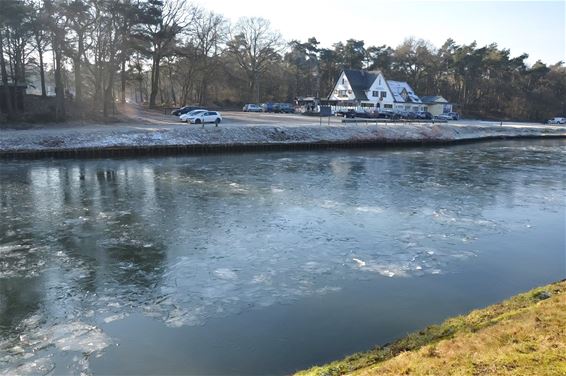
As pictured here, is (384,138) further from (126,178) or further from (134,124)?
(126,178)

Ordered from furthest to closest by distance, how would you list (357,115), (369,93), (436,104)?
(436,104) < (369,93) < (357,115)

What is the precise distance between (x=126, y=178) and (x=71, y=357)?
1692cm

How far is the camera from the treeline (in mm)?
39906

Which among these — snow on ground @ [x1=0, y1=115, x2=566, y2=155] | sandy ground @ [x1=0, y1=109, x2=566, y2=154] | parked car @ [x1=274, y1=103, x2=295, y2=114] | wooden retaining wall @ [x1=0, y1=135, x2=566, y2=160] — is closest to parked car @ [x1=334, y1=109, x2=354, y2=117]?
parked car @ [x1=274, y1=103, x2=295, y2=114]

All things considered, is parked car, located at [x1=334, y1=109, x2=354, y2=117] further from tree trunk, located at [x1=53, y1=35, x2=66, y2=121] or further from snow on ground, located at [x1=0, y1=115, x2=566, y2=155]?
tree trunk, located at [x1=53, y1=35, x2=66, y2=121]

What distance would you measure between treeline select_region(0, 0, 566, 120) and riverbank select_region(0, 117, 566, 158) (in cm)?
835

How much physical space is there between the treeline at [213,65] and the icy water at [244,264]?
22.6 meters

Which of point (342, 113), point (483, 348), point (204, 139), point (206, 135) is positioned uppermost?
point (342, 113)

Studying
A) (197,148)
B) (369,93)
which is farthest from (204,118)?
(369,93)

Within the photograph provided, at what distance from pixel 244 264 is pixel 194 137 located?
84.9 ft

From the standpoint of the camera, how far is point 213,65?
66.6 m

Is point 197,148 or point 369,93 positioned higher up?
point 369,93

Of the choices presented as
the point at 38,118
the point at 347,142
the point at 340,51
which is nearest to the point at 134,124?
the point at 38,118

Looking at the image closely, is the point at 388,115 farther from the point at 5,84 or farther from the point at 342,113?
the point at 5,84
